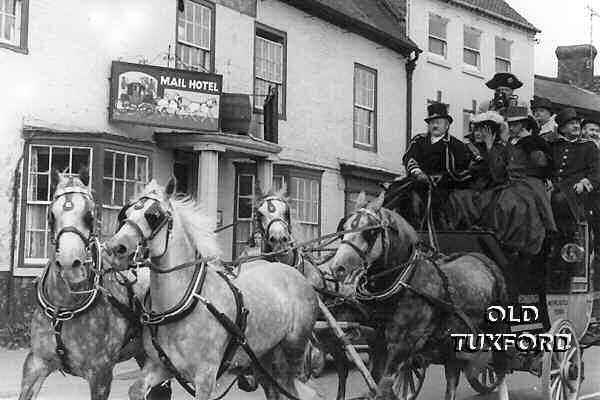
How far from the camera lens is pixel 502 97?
1098 centimetres

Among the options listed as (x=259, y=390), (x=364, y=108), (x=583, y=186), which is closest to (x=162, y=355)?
(x=259, y=390)

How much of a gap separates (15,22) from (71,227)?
8441mm

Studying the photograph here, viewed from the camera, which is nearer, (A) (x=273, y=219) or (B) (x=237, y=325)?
(B) (x=237, y=325)

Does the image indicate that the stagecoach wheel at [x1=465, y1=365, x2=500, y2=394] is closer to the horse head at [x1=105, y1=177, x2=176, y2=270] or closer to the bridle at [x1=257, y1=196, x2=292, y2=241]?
the bridle at [x1=257, y1=196, x2=292, y2=241]

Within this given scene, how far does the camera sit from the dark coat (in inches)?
352

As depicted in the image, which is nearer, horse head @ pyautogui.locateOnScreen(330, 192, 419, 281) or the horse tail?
horse head @ pyautogui.locateOnScreen(330, 192, 419, 281)

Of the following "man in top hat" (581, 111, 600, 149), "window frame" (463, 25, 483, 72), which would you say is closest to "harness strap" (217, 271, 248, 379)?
"man in top hat" (581, 111, 600, 149)

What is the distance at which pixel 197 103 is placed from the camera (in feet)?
47.4

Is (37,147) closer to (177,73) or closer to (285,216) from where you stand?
(177,73)

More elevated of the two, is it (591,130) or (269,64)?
(269,64)

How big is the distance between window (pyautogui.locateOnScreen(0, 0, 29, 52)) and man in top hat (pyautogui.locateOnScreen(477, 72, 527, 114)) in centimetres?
729

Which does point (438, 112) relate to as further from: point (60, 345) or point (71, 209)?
point (60, 345)

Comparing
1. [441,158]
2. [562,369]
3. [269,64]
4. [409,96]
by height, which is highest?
[409,96]

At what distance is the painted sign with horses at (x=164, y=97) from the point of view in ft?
45.5
